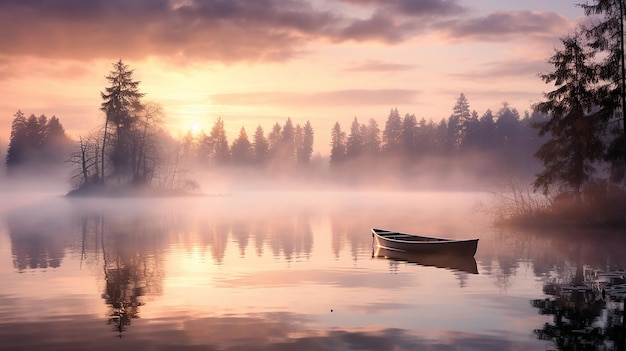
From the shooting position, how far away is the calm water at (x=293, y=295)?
1712 centimetres

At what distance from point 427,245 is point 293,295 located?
12191 mm

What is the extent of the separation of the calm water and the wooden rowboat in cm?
87

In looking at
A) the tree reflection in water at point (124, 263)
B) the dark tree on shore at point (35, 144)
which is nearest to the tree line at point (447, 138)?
the dark tree on shore at point (35, 144)

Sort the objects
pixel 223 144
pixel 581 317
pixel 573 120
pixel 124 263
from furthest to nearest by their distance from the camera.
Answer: pixel 223 144 < pixel 573 120 < pixel 124 263 < pixel 581 317

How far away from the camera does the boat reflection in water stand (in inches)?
1223

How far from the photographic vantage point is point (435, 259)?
3388 centimetres

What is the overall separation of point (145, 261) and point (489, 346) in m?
21.5

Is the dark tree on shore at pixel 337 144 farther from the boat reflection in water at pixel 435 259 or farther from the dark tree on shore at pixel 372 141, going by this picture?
the boat reflection in water at pixel 435 259

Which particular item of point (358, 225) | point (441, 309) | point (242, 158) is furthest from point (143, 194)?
point (441, 309)

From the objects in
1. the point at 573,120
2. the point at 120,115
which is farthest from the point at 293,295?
the point at 120,115

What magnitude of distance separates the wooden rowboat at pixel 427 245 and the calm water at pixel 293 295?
872 mm

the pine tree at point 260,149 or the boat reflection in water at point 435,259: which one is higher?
the pine tree at point 260,149

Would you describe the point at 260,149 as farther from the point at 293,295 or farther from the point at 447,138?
the point at 293,295

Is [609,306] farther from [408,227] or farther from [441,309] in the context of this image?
[408,227]
